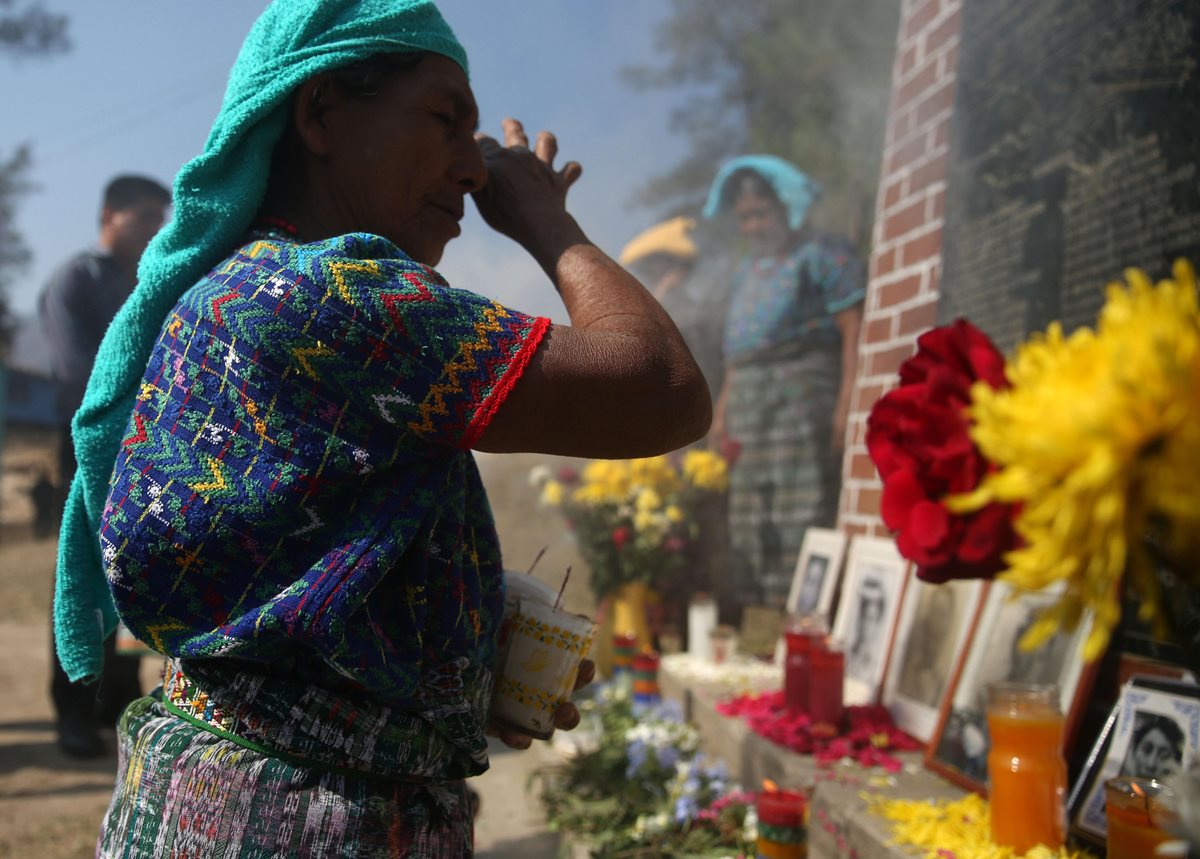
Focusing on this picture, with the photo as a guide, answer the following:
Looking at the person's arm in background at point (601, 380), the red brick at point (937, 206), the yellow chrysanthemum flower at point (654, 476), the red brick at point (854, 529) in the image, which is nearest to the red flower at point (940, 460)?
the person's arm in background at point (601, 380)

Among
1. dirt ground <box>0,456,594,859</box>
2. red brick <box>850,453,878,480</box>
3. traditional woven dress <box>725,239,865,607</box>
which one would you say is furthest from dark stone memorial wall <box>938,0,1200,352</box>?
dirt ground <box>0,456,594,859</box>

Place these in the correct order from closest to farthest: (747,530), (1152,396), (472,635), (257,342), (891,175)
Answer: (1152,396) → (257,342) → (472,635) → (891,175) → (747,530)

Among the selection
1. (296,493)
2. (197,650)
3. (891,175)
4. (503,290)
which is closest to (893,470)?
(296,493)

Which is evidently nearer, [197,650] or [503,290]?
[197,650]

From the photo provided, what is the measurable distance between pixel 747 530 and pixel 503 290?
2116 mm

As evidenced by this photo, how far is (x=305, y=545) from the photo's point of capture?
1.09 m

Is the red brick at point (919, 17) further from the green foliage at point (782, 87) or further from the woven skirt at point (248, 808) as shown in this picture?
the woven skirt at point (248, 808)

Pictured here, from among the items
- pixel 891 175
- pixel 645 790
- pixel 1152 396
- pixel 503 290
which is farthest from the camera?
pixel 503 290

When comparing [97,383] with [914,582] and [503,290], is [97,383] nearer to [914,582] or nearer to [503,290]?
[914,582]

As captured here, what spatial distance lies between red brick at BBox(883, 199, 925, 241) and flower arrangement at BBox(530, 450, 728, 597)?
1784mm

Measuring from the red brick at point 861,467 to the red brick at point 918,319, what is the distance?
0.52 m

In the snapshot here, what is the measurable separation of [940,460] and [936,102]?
320 centimetres

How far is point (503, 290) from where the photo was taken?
444 centimetres

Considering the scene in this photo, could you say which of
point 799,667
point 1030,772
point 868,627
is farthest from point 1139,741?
point 868,627
